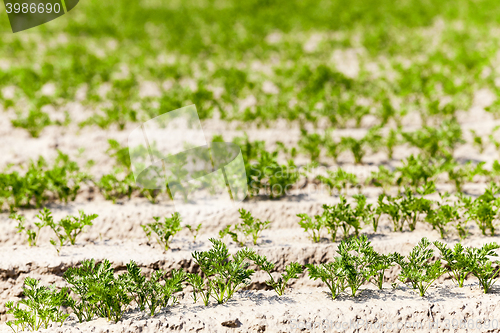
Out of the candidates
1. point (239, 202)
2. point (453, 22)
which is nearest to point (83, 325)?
point (239, 202)

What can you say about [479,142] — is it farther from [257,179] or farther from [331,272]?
[331,272]

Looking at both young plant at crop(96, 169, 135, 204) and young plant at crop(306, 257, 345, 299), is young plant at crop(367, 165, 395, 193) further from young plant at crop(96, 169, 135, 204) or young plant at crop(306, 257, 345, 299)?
young plant at crop(96, 169, 135, 204)

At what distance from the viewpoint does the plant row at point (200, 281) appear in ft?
10.6

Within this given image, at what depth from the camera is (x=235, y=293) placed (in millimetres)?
3668

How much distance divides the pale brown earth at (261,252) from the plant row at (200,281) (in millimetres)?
100

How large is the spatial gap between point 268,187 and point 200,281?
1.75 m

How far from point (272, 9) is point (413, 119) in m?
7.99

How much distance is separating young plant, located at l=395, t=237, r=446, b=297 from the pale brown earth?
0.11 metres

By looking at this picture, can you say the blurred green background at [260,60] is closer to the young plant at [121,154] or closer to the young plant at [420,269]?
the young plant at [121,154]

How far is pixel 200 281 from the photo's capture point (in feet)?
11.3

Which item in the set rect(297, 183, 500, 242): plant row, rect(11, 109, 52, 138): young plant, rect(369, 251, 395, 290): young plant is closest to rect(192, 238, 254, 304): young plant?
rect(297, 183, 500, 242): plant row

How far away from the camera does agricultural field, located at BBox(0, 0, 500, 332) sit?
3.34 metres

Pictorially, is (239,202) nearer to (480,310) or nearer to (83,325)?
(83,325)

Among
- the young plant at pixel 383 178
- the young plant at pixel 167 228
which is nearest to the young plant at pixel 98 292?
the young plant at pixel 167 228
